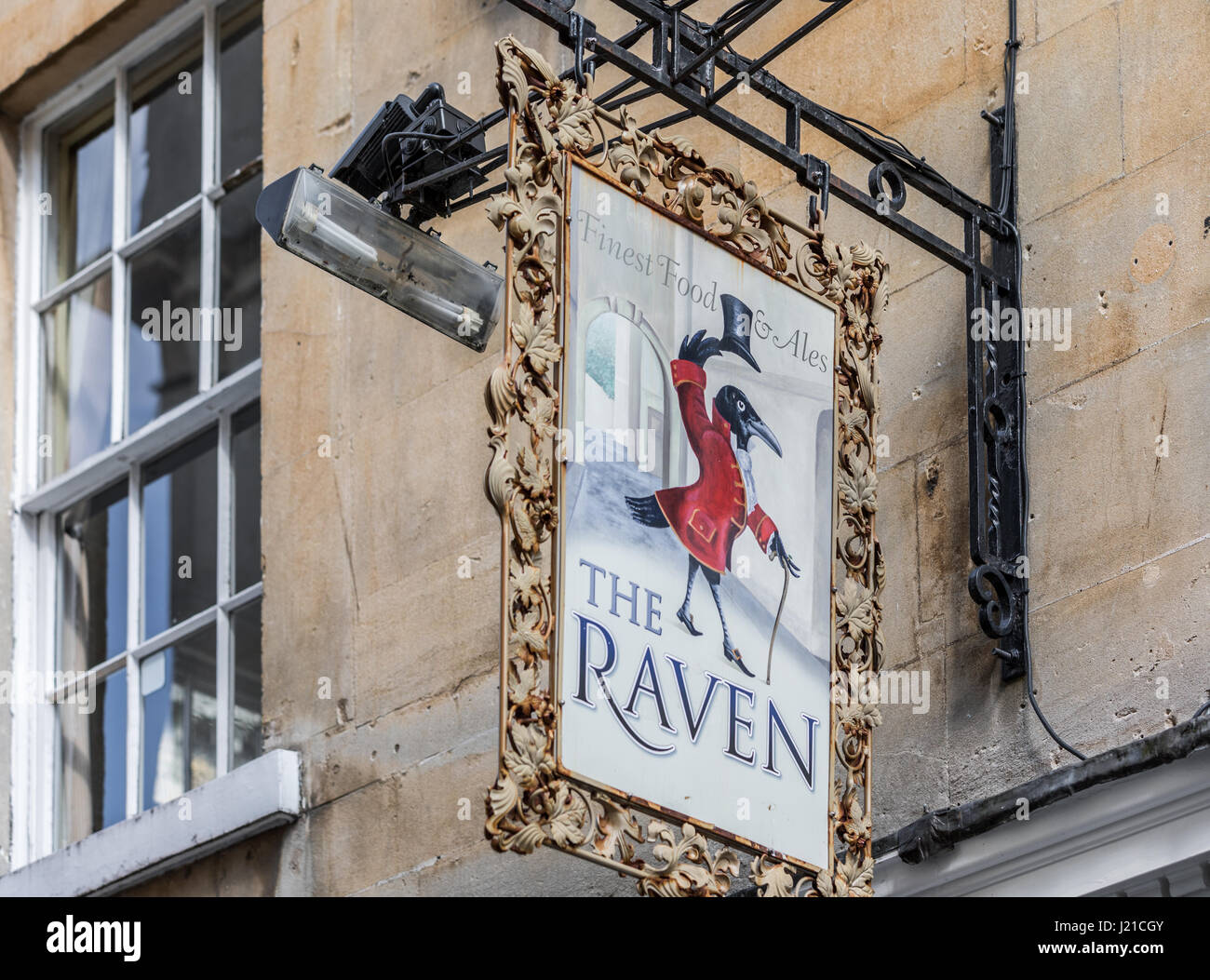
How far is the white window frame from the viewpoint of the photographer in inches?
360

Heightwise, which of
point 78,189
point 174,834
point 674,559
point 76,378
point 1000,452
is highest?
point 78,189

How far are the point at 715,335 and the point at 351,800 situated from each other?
314 cm

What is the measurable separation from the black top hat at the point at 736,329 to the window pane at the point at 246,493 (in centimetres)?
A: 382

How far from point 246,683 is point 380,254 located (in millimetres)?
2757

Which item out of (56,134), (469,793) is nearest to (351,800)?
(469,793)

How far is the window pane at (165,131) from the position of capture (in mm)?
9922

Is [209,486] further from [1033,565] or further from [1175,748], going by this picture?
[1175,748]

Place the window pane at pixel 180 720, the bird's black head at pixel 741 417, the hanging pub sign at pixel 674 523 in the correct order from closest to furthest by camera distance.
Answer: the hanging pub sign at pixel 674 523
the bird's black head at pixel 741 417
the window pane at pixel 180 720

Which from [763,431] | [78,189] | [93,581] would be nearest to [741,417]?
[763,431]

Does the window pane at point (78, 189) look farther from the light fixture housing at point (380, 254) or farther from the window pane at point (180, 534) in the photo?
the light fixture housing at point (380, 254)

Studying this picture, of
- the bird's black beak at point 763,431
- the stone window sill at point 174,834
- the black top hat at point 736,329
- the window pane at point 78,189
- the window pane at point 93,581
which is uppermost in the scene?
the window pane at point 78,189

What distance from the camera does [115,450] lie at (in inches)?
378

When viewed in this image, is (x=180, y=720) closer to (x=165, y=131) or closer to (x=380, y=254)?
(x=165, y=131)

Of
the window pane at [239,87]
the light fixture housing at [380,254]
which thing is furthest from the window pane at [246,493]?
the light fixture housing at [380,254]
